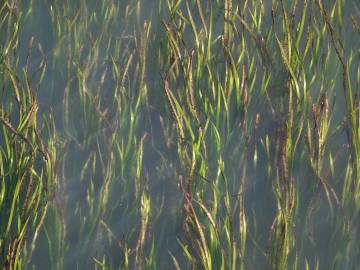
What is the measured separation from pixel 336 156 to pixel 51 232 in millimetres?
1272

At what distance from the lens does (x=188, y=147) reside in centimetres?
240

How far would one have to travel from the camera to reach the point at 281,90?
2607 millimetres

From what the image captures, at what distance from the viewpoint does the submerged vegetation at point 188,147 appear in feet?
7.33

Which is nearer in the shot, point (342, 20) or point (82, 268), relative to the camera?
point (82, 268)

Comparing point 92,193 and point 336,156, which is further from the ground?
point 336,156

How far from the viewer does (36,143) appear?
7.80 ft

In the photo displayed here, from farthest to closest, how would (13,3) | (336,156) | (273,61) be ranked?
(13,3) → (273,61) → (336,156)

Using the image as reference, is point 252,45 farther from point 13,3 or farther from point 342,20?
point 13,3

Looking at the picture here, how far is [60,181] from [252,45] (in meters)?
1.14

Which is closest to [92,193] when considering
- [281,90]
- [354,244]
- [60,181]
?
[60,181]

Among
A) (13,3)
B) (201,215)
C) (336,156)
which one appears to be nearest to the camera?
(201,215)

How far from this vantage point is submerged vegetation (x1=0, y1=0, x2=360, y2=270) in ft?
7.33

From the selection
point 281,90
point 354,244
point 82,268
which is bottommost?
point 82,268

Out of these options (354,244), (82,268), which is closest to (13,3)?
(82,268)
